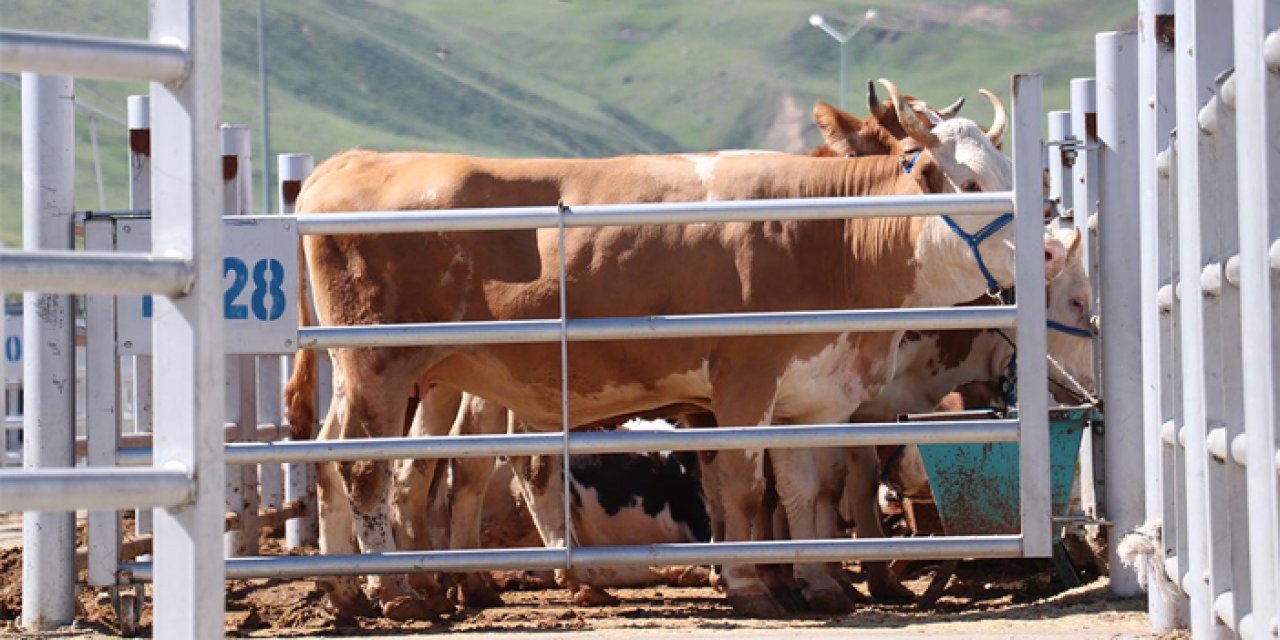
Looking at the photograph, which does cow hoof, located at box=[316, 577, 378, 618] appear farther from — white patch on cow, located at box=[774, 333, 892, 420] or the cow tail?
white patch on cow, located at box=[774, 333, 892, 420]

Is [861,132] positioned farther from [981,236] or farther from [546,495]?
[546,495]

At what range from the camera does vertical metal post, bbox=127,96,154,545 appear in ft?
25.3

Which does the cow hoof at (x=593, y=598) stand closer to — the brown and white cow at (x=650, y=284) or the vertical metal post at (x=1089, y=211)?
the brown and white cow at (x=650, y=284)

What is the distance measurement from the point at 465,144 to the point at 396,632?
13859 centimetres

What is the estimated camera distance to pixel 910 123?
8211 mm

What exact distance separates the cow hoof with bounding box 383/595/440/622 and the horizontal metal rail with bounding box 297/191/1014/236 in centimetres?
183

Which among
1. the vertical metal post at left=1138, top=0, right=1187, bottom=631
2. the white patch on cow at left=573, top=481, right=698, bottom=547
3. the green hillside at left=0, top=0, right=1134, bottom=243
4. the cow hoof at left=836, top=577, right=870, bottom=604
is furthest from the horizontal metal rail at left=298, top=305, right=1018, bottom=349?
the green hillside at left=0, top=0, right=1134, bottom=243

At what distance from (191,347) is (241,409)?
6747 mm

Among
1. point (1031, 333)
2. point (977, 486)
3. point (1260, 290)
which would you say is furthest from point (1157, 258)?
point (1260, 290)

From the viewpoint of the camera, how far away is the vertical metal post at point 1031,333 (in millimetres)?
6402

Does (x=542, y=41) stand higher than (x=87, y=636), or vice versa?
(x=542, y=41)

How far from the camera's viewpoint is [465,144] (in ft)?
473

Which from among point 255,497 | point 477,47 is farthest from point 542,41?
point 255,497

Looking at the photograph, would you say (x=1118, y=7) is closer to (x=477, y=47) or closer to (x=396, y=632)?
(x=477, y=47)
